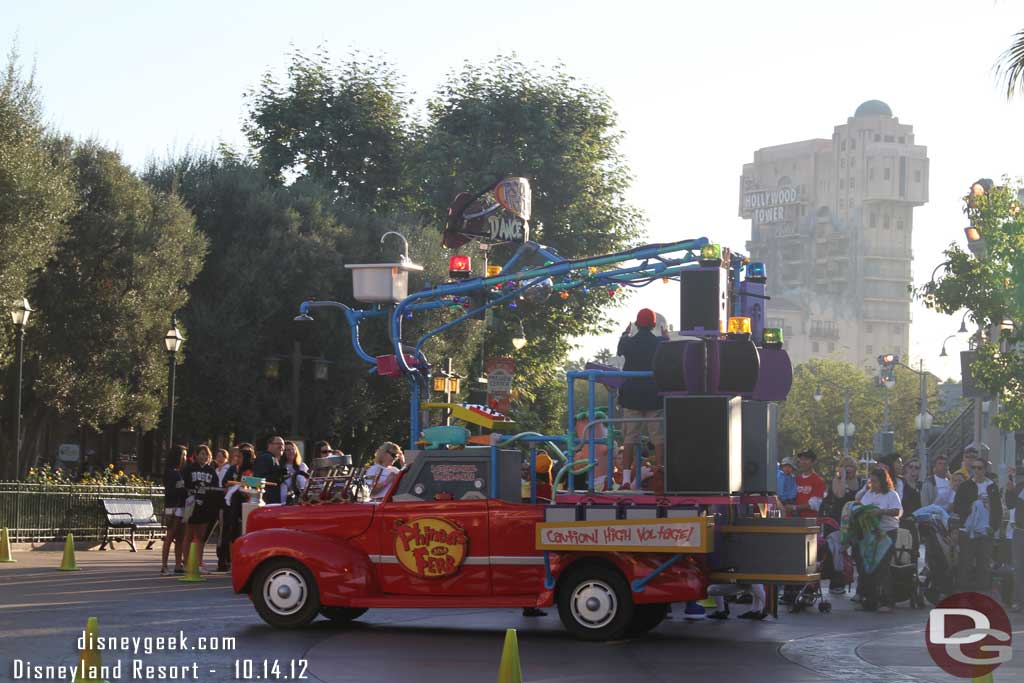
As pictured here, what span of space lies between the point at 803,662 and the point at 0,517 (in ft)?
63.7

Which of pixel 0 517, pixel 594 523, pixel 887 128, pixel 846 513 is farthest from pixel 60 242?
pixel 887 128

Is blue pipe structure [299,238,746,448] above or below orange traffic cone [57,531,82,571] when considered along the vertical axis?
above

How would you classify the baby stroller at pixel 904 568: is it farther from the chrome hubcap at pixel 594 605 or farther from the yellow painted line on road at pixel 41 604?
the yellow painted line on road at pixel 41 604

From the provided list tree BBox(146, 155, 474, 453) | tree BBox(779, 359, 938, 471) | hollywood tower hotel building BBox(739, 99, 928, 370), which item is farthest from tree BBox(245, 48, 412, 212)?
hollywood tower hotel building BBox(739, 99, 928, 370)

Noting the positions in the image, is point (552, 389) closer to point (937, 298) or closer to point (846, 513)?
point (937, 298)

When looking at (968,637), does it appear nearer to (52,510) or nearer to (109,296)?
(52,510)

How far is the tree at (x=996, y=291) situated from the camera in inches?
1073

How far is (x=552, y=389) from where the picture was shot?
55.8 meters

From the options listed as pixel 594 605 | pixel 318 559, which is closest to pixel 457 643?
pixel 594 605

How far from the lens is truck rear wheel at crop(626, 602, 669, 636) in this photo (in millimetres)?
14383

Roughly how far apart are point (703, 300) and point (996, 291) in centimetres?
1448

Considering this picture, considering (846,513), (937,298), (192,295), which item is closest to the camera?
(846,513)

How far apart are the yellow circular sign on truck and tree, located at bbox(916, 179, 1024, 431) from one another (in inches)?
598

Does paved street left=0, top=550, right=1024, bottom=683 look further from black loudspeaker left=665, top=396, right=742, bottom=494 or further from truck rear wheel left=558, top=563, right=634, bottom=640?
black loudspeaker left=665, top=396, right=742, bottom=494
